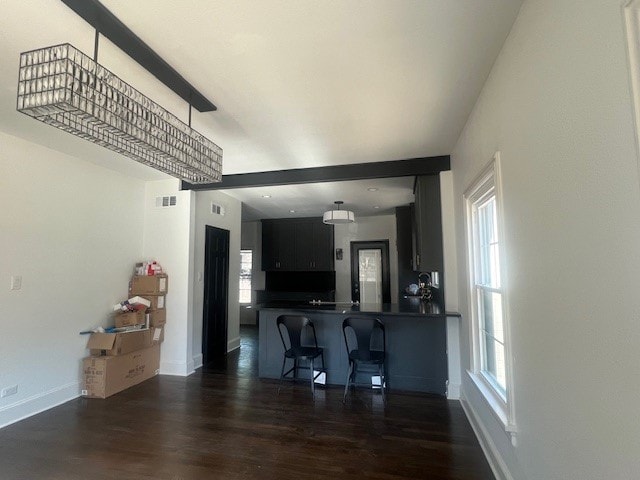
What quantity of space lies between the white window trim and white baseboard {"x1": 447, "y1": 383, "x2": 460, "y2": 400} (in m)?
0.61

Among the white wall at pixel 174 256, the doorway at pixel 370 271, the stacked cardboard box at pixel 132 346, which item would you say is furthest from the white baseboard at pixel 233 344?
the doorway at pixel 370 271

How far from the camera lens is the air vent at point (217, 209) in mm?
5060

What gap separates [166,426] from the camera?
2.93m

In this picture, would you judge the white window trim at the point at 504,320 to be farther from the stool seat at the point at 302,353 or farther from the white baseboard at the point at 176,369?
the white baseboard at the point at 176,369

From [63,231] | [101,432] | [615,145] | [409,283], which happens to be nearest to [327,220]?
[409,283]

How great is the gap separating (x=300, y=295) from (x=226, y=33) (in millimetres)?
6638

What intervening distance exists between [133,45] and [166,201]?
3.02m

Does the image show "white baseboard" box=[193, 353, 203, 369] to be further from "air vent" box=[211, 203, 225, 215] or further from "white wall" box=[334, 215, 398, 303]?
"white wall" box=[334, 215, 398, 303]

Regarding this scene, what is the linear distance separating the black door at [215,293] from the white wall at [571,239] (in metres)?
4.18

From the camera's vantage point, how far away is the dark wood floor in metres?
→ 2.29

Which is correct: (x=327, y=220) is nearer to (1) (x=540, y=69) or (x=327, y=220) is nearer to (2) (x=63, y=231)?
(2) (x=63, y=231)

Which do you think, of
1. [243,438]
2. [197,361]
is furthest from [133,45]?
[197,361]

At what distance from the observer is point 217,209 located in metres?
5.18

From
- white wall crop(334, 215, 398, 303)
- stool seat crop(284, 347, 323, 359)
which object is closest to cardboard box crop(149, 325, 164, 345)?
stool seat crop(284, 347, 323, 359)
